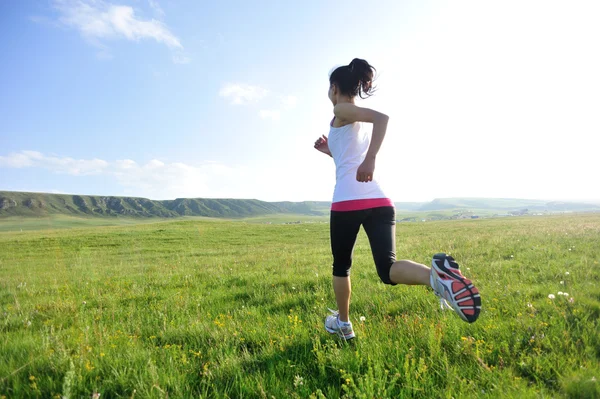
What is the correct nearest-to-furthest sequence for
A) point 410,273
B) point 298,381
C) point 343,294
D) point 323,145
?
point 298,381 < point 410,273 < point 343,294 < point 323,145

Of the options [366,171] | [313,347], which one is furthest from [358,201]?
[313,347]

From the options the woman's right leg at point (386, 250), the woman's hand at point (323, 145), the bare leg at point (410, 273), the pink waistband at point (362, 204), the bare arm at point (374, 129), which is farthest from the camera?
the woman's hand at point (323, 145)

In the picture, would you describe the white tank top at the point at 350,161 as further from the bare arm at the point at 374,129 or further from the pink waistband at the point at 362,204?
the bare arm at the point at 374,129

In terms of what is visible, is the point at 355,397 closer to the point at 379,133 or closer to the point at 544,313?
the point at 379,133

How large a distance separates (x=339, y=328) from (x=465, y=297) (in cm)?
145

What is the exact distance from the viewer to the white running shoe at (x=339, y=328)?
3408 mm

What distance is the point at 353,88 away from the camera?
354 cm

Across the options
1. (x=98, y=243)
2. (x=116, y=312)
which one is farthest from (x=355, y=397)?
(x=98, y=243)

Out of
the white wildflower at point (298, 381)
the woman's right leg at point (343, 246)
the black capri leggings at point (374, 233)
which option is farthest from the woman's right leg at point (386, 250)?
the white wildflower at point (298, 381)

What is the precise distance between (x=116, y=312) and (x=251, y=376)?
3.69 meters

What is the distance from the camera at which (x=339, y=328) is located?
11.4ft

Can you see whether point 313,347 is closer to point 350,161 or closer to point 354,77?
point 350,161

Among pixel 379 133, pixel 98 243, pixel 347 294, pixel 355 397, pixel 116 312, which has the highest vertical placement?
pixel 379 133

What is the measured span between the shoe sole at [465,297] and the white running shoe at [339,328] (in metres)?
1.25
